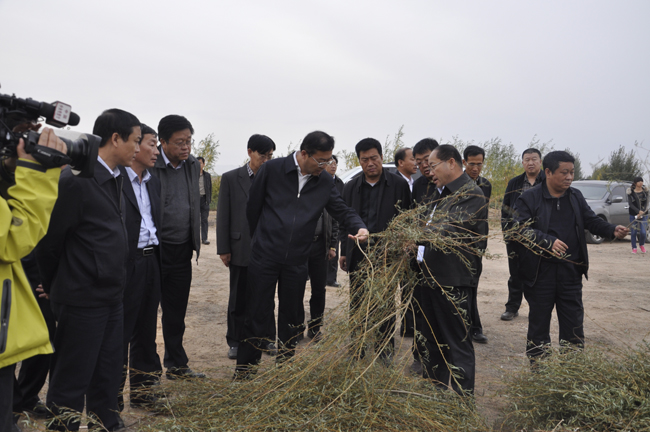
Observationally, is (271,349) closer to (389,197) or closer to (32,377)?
(389,197)

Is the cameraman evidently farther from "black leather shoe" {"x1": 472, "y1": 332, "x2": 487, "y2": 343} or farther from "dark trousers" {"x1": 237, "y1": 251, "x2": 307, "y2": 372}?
"black leather shoe" {"x1": 472, "y1": 332, "x2": 487, "y2": 343}

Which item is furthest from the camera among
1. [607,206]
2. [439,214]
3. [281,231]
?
[607,206]

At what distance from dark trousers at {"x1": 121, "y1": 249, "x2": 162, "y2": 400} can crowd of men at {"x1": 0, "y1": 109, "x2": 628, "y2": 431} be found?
0.01 m

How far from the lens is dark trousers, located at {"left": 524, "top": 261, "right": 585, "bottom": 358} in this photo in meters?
4.12

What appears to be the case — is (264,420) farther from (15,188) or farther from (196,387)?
(15,188)

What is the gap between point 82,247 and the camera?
2.59 meters

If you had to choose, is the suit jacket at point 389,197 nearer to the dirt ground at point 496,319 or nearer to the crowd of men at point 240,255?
the crowd of men at point 240,255

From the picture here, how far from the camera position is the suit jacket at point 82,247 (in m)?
2.51

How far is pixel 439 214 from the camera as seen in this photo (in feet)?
11.4

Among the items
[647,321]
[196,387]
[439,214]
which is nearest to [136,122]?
[196,387]

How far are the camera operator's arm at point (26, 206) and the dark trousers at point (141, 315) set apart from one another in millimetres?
1482

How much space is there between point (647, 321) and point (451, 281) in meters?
4.38

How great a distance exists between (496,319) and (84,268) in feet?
17.4

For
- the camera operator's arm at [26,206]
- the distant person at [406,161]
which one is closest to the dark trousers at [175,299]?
the camera operator's arm at [26,206]
